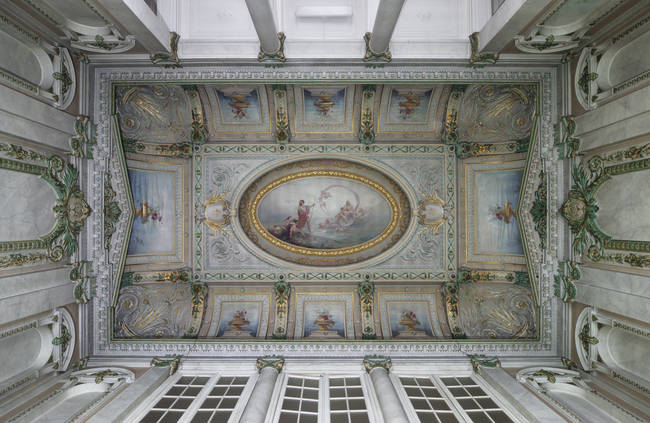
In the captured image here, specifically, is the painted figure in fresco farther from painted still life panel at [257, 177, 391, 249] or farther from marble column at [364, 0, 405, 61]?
marble column at [364, 0, 405, 61]

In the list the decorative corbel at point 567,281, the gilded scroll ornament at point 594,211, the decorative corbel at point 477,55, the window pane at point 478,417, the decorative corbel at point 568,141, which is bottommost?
the window pane at point 478,417

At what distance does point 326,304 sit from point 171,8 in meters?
9.05

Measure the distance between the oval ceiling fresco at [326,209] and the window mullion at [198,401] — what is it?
392cm

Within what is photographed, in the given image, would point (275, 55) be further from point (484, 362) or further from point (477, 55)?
point (484, 362)

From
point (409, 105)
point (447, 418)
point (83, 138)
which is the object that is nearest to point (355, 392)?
point (447, 418)

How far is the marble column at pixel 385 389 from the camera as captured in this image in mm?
6688

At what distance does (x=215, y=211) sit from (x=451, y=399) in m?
8.07

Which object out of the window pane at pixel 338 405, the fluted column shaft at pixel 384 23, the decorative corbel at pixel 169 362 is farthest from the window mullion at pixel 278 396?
the fluted column shaft at pixel 384 23

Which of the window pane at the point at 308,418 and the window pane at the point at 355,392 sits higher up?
the window pane at the point at 355,392

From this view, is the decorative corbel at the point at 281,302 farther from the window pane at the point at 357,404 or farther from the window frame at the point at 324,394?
the window pane at the point at 357,404

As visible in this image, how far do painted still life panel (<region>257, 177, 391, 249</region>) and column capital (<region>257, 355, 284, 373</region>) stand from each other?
3.62 meters

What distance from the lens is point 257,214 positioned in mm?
10938

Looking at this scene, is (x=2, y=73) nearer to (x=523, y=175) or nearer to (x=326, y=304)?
(x=326, y=304)

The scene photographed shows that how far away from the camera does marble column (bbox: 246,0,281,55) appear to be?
6.98 m
